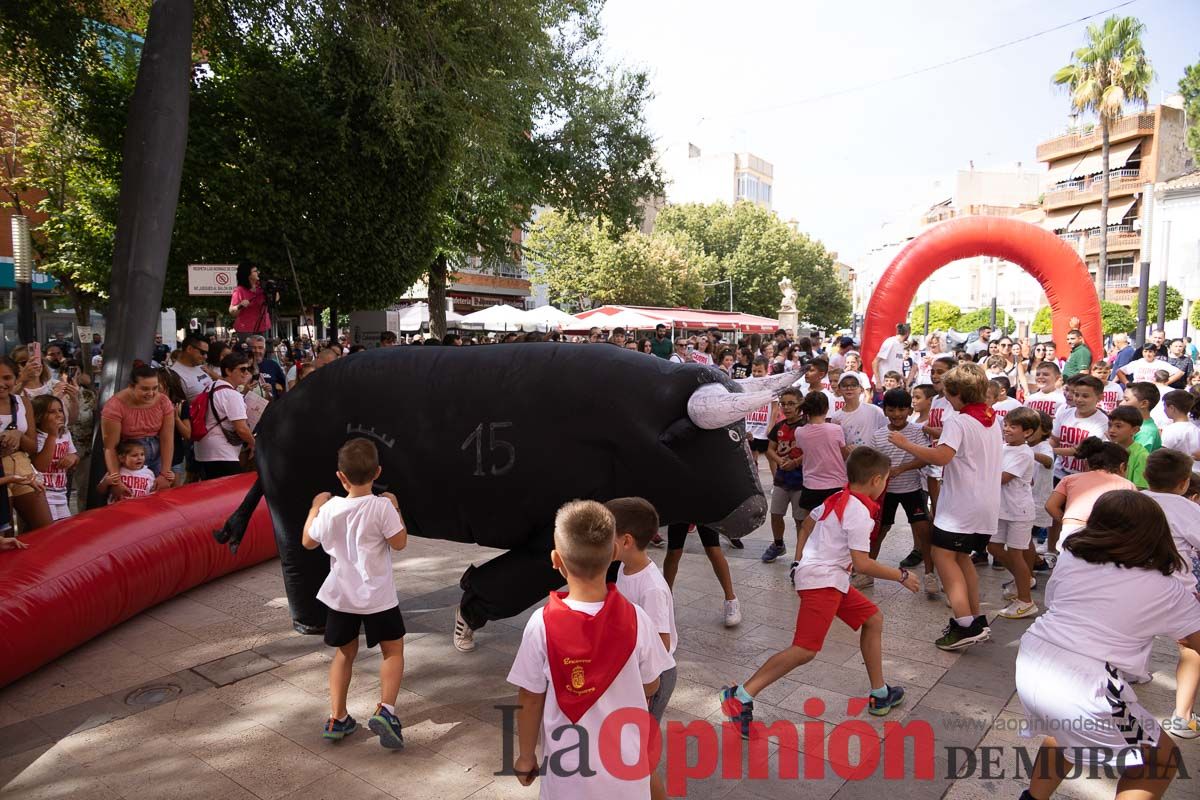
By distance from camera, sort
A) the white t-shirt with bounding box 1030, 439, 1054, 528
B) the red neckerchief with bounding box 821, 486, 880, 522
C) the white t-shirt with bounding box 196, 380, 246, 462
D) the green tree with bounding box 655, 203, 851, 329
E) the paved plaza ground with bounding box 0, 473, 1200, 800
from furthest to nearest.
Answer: the green tree with bounding box 655, 203, 851, 329, the white t-shirt with bounding box 196, 380, 246, 462, the white t-shirt with bounding box 1030, 439, 1054, 528, the red neckerchief with bounding box 821, 486, 880, 522, the paved plaza ground with bounding box 0, 473, 1200, 800

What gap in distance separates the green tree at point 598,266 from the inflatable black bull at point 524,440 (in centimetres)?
3193

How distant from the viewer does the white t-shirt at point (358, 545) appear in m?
3.19

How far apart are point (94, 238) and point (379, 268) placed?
265 inches

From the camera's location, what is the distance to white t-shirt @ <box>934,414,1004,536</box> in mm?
4336

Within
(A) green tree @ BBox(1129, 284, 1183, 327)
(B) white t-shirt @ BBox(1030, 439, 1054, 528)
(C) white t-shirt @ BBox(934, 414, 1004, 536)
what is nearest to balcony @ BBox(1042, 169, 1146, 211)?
(A) green tree @ BBox(1129, 284, 1183, 327)

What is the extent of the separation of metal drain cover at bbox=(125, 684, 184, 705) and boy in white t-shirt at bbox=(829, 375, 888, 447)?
4760mm

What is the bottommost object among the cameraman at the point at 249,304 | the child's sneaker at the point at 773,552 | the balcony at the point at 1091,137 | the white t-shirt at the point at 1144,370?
the child's sneaker at the point at 773,552

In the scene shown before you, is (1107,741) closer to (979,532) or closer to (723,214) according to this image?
(979,532)

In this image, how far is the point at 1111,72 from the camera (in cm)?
2614

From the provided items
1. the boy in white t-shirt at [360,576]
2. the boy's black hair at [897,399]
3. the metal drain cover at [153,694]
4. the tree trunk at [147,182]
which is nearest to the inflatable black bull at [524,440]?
the boy in white t-shirt at [360,576]

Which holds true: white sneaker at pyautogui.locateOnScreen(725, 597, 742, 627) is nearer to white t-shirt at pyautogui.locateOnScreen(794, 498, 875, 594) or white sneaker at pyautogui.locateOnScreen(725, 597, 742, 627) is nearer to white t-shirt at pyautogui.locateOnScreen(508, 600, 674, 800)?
white t-shirt at pyautogui.locateOnScreen(794, 498, 875, 594)

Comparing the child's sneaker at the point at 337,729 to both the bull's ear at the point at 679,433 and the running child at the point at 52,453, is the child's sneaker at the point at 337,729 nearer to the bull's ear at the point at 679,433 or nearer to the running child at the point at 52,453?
the bull's ear at the point at 679,433

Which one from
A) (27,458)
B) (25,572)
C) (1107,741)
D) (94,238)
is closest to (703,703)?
(1107,741)

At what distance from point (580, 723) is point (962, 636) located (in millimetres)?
3077
